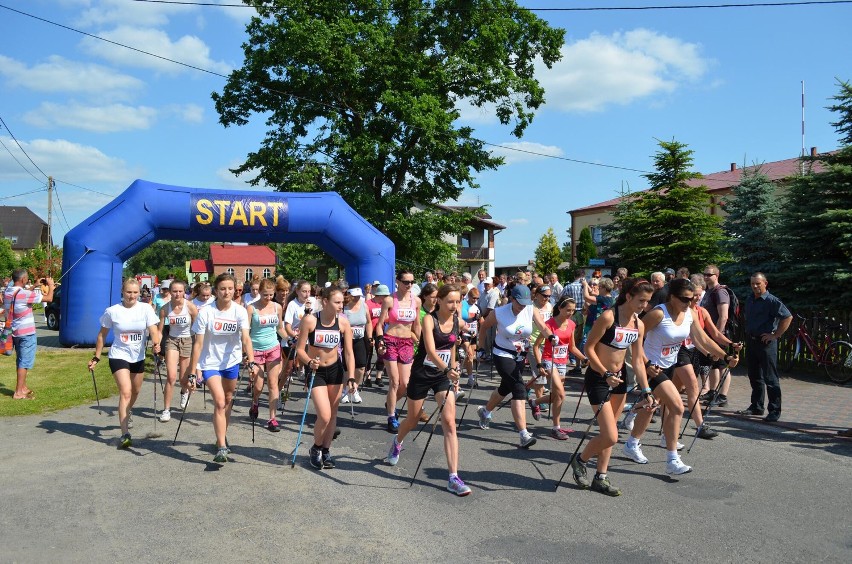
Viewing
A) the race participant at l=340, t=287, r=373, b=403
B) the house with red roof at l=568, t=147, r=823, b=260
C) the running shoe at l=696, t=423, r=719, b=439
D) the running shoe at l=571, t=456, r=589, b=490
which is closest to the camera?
the running shoe at l=571, t=456, r=589, b=490

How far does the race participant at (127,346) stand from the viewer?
7250 mm

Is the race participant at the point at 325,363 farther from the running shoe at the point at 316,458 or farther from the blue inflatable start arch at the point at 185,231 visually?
the blue inflatable start arch at the point at 185,231

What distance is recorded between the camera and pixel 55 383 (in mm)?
11680

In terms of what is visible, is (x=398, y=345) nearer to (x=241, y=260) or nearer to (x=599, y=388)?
(x=599, y=388)

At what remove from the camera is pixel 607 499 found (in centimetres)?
568

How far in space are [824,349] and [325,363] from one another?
418 inches

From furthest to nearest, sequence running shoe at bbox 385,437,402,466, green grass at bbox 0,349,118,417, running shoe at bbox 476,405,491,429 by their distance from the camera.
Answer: green grass at bbox 0,349,118,417
running shoe at bbox 476,405,491,429
running shoe at bbox 385,437,402,466

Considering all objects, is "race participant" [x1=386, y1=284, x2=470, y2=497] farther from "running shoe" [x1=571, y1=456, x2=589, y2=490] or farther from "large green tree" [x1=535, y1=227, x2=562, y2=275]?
"large green tree" [x1=535, y1=227, x2=562, y2=275]

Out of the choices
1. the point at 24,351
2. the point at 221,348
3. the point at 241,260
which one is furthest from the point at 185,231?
the point at 241,260

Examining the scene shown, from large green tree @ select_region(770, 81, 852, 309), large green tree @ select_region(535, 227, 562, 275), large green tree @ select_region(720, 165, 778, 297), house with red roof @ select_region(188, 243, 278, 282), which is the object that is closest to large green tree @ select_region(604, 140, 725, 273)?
large green tree @ select_region(720, 165, 778, 297)

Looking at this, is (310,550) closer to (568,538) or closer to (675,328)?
(568,538)

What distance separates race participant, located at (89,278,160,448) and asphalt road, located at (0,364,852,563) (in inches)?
21.8

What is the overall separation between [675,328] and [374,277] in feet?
39.0

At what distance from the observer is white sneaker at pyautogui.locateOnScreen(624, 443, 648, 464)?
22.4ft
